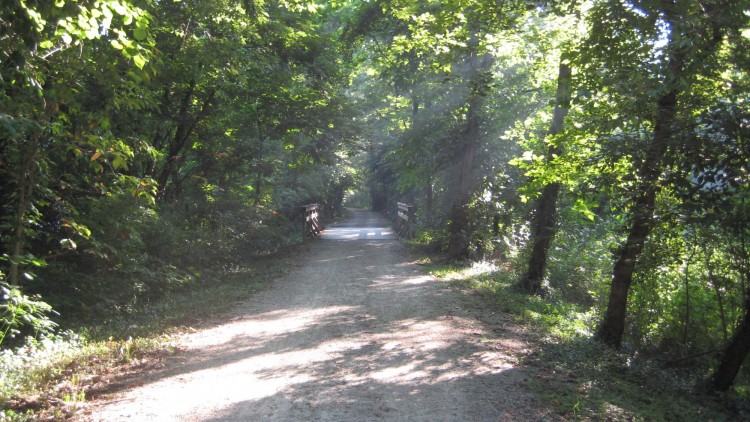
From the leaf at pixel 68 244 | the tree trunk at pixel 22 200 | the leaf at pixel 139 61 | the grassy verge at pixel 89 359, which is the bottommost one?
the grassy verge at pixel 89 359

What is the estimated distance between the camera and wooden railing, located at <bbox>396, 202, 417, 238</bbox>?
67.1 feet

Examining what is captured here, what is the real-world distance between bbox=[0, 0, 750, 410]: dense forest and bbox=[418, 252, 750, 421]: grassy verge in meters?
0.40

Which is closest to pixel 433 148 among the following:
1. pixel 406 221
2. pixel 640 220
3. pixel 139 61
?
pixel 406 221

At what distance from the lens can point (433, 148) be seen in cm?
1532

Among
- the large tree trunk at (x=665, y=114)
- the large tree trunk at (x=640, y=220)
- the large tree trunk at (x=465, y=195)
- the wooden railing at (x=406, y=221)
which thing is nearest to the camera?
the large tree trunk at (x=665, y=114)

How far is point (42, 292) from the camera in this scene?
24.1 ft

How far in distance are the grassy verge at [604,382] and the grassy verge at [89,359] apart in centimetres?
424

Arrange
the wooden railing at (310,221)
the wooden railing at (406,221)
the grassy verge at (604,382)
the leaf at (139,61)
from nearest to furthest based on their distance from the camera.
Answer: the leaf at (139,61), the grassy verge at (604,382), the wooden railing at (310,221), the wooden railing at (406,221)

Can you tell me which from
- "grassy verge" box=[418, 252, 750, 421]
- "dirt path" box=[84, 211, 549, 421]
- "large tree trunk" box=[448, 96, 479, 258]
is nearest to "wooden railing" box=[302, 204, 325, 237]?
"large tree trunk" box=[448, 96, 479, 258]

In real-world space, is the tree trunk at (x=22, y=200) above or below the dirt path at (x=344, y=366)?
above

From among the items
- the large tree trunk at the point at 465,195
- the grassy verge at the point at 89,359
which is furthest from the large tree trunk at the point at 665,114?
the large tree trunk at the point at 465,195

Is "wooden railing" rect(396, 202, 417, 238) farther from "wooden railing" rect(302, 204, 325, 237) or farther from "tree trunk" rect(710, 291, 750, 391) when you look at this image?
"tree trunk" rect(710, 291, 750, 391)

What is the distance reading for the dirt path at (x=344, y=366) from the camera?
4473mm

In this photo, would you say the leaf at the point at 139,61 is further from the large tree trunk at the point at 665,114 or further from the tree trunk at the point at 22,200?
the large tree trunk at the point at 665,114
